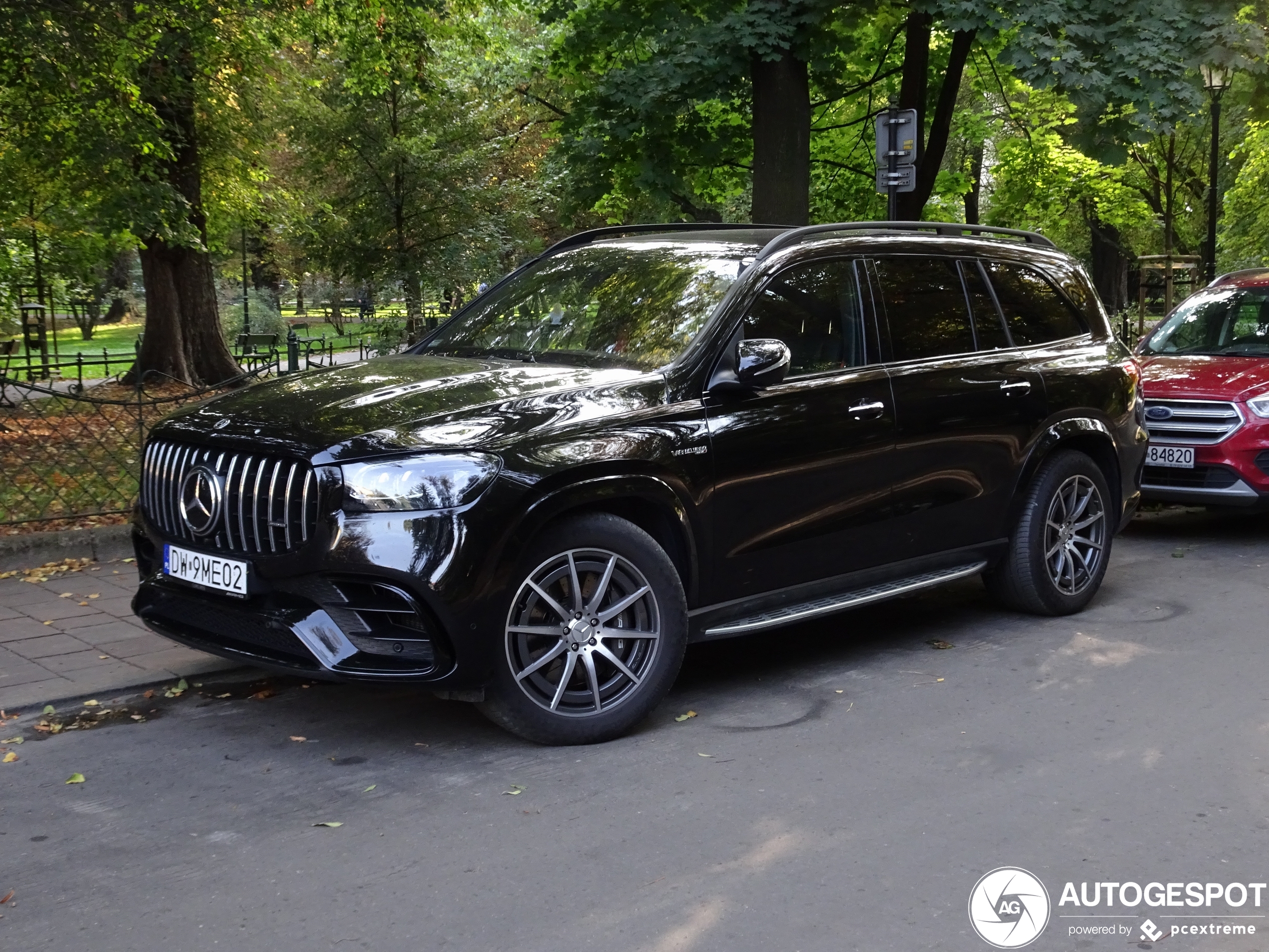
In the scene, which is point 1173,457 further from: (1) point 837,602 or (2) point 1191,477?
(1) point 837,602

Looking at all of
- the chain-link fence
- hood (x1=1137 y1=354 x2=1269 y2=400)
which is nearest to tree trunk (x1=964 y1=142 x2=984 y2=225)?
hood (x1=1137 y1=354 x2=1269 y2=400)

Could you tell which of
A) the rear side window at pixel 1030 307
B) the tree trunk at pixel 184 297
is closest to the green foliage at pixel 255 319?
the tree trunk at pixel 184 297

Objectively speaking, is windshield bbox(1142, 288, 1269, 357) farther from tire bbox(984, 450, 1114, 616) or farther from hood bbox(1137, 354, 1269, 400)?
tire bbox(984, 450, 1114, 616)

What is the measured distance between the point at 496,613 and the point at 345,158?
17.8m

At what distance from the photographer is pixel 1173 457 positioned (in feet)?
31.3

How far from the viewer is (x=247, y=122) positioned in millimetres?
21281

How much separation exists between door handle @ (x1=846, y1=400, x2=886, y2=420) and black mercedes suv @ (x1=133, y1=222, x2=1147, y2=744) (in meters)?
0.02

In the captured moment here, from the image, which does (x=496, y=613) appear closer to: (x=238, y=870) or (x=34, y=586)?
(x=238, y=870)

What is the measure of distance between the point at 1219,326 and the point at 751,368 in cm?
652

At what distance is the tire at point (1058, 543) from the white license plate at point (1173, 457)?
7.48ft

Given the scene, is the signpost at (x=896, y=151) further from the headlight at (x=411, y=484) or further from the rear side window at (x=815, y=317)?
the headlight at (x=411, y=484)

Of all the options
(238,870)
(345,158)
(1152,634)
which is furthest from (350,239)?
(238,870)

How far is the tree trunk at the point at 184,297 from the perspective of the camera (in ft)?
63.3

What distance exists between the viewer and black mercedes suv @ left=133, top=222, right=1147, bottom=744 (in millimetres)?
4773
